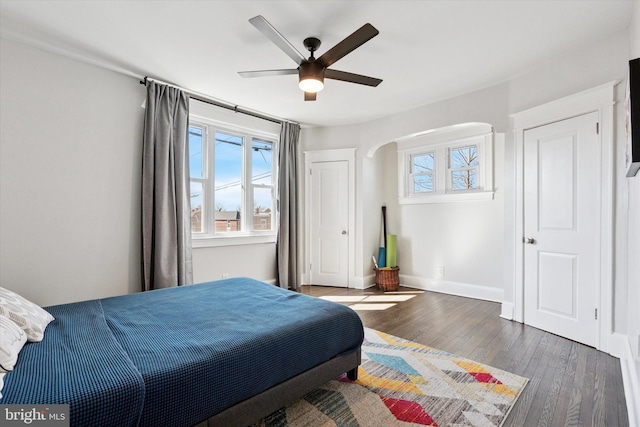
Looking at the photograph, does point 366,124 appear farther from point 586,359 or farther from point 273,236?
point 586,359

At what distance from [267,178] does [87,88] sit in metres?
2.32

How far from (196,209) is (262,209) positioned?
1.00 metres

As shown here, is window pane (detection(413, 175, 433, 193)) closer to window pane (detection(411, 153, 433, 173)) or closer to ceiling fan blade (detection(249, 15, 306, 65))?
window pane (detection(411, 153, 433, 173))

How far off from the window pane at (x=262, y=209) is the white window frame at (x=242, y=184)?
47 mm

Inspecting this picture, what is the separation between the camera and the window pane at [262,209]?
174 inches

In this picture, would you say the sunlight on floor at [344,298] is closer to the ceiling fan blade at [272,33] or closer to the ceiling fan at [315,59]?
the ceiling fan at [315,59]

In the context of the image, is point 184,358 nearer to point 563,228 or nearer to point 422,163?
point 563,228

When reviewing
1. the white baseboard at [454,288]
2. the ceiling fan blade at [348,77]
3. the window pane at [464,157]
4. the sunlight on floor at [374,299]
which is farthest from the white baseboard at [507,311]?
the ceiling fan blade at [348,77]

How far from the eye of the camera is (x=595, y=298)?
257cm

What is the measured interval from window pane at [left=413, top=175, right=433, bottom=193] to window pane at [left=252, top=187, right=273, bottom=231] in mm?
2285

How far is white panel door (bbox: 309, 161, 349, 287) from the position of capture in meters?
4.79

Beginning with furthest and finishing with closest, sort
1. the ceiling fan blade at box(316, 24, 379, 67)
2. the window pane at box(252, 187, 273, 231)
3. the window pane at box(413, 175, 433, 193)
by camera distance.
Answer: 1. the window pane at box(413, 175, 433, 193)
2. the window pane at box(252, 187, 273, 231)
3. the ceiling fan blade at box(316, 24, 379, 67)

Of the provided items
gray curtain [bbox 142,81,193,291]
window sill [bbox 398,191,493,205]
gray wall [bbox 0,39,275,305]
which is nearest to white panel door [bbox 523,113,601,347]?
window sill [bbox 398,191,493,205]

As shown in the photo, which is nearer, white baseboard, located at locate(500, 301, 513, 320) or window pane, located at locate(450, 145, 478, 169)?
white baseboard, located at locate(500, 301, 513, 320)
